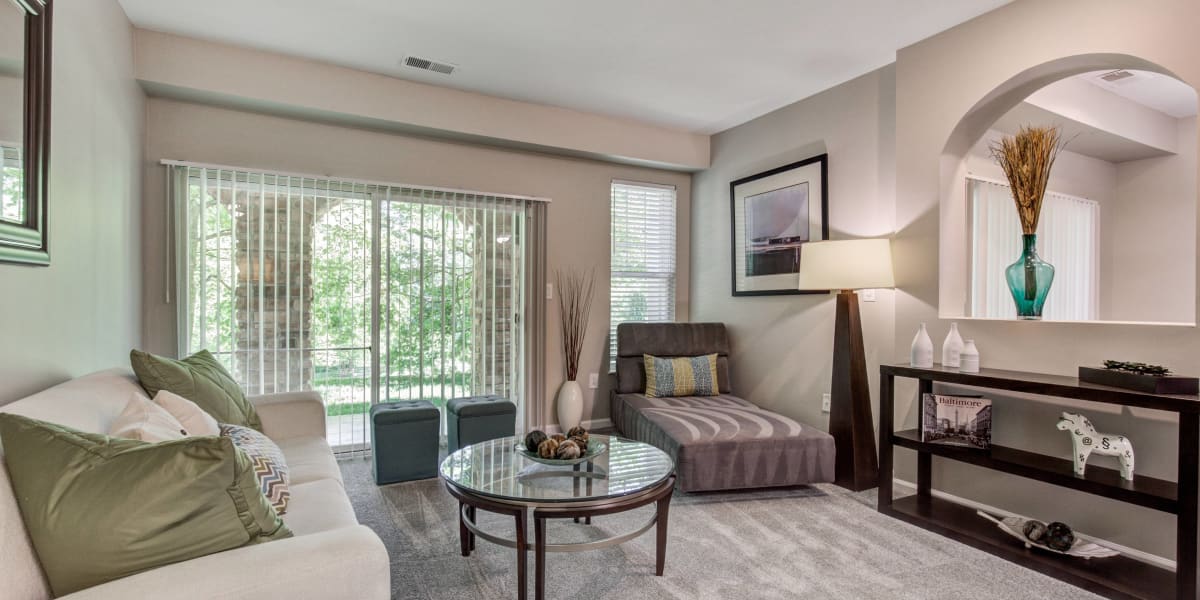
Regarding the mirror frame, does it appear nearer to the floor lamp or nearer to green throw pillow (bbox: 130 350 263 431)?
green throw pillow (bbox: 130 350 263 431)

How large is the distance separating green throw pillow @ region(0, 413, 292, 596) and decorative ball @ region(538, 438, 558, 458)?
1.24 metres

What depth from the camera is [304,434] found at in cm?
280

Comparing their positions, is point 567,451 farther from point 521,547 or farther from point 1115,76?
point 1115,76

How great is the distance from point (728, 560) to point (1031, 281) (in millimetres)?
1992

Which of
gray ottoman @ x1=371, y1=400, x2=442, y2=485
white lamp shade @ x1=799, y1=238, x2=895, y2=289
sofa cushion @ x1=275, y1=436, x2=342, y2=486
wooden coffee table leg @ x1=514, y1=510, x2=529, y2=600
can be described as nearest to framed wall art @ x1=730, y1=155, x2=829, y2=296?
white lamp shade @ x1=799, y1=238, x2=895, y2=289

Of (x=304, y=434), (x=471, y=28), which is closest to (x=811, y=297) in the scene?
(x=471, y=28)

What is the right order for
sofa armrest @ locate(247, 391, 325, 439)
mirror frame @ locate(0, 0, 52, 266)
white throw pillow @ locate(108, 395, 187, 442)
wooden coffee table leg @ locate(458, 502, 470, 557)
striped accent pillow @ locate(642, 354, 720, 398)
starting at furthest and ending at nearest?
1. striped accent pillow @ locate(642, 354, 720, 398)
2. sofa armrest @ locate(247, 391, 325, 439)
3. wooden coffee table leg @ locate(458, 502, 470, 557)
4. mirror frame @ locate(0, 0, 52, 266)
5. white throw pillow @ locate(108, 395, 187, 442)

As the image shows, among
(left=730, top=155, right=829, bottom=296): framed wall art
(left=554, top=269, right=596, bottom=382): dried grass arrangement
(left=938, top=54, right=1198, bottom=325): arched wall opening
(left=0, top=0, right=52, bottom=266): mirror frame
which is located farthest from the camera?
(left=554, top=269, right=596, bottom=382): dried grass arrangement

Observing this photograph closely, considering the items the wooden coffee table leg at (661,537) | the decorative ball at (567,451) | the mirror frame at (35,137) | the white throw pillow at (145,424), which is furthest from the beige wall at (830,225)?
the mirror frame at (35,137)

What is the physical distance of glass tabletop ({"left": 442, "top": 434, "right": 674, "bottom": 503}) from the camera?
6.68ft

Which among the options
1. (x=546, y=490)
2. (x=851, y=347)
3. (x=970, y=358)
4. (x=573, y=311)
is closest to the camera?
(x=546, y=490)

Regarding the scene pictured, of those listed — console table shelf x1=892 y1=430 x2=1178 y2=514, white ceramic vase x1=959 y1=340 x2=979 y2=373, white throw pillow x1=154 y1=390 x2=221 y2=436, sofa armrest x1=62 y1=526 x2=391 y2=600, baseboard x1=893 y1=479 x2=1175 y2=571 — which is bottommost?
baseboard x1=893 y1=479 x2=1175 y2=571

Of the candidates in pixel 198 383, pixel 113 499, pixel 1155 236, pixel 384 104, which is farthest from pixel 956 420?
pixel 384 104

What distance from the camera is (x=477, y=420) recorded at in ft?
11.8
